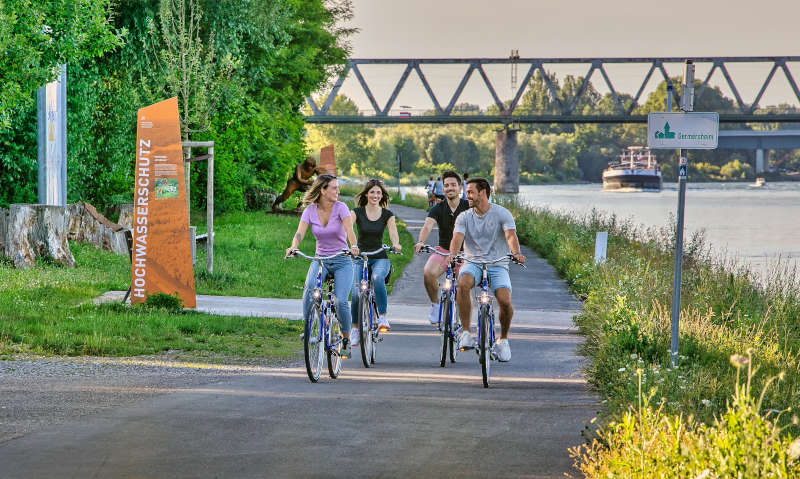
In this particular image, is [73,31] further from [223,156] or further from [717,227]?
[717,227]

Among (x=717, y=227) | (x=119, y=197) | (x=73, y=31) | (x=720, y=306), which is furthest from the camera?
(x=717, y=227)

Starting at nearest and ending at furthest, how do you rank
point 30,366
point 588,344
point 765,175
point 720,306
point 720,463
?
point 720,463 < point 30,366 < point 588,344 < point 720,306 < point 765,175

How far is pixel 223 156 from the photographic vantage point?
3194 cm

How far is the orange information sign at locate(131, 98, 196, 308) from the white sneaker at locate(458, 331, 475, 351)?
4.92 m

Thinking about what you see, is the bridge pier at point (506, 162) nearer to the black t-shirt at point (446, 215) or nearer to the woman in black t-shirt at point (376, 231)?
the black t-shirt at point (446, 215)

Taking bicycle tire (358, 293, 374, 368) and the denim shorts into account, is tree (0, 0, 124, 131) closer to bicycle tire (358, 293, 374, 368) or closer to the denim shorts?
bicycle tire (358, 293, 374, 368)

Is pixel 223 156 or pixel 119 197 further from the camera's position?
pixel 223 156

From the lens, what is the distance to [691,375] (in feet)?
26.9

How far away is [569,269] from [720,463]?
50.9 ft

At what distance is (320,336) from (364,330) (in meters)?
1.21

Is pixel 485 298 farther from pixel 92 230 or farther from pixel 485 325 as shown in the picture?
pixel 92 230

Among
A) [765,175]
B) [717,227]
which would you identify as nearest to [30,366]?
[717,227]

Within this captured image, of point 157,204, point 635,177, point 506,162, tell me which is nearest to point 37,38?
point 157,204

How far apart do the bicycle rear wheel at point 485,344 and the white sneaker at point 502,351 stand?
0.36m
